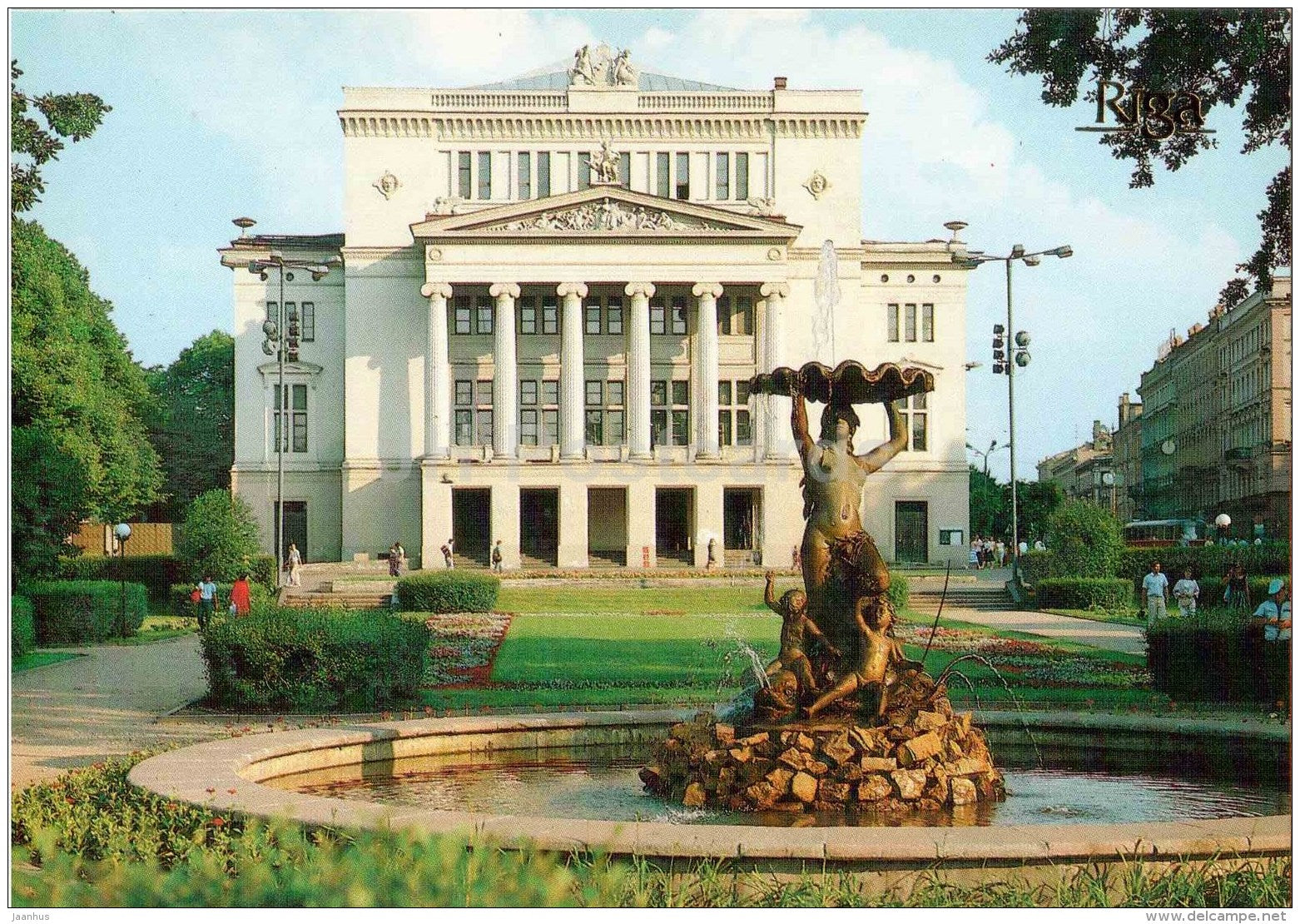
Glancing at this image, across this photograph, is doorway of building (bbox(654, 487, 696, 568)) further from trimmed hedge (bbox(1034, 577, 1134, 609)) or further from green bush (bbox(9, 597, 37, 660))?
green bush (bbox(9, 597, 37, 660))

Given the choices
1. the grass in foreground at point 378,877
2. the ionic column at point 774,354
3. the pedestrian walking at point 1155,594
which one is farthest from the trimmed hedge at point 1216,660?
the ionic column at point 774,354

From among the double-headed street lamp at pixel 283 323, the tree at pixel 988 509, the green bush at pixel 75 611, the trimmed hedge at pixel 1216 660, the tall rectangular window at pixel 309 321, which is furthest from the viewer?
the tree at pixel 988 509

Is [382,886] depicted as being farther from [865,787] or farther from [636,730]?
[636,730]

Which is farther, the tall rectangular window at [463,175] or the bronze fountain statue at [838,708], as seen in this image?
the tall rectangular window at [463,175]

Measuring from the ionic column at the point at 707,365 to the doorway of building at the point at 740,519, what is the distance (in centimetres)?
264

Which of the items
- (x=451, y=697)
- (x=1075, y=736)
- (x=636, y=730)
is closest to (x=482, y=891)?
(x=636, y=730)

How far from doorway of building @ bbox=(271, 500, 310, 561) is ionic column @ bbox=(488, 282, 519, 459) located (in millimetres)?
10514

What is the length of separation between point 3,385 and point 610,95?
6334cm

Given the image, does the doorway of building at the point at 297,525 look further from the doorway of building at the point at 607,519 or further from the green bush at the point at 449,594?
the green bush at the point at 449,594

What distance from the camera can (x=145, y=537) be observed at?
63.9 m

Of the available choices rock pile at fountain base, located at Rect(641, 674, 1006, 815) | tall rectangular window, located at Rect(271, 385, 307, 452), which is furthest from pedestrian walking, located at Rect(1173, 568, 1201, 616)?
tall rectangular window, located at Rect(271, 385, 307, 452)

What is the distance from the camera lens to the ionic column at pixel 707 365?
66.6m

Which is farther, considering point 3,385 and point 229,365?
point 229,365

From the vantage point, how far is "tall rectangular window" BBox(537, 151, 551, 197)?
2778 inches
